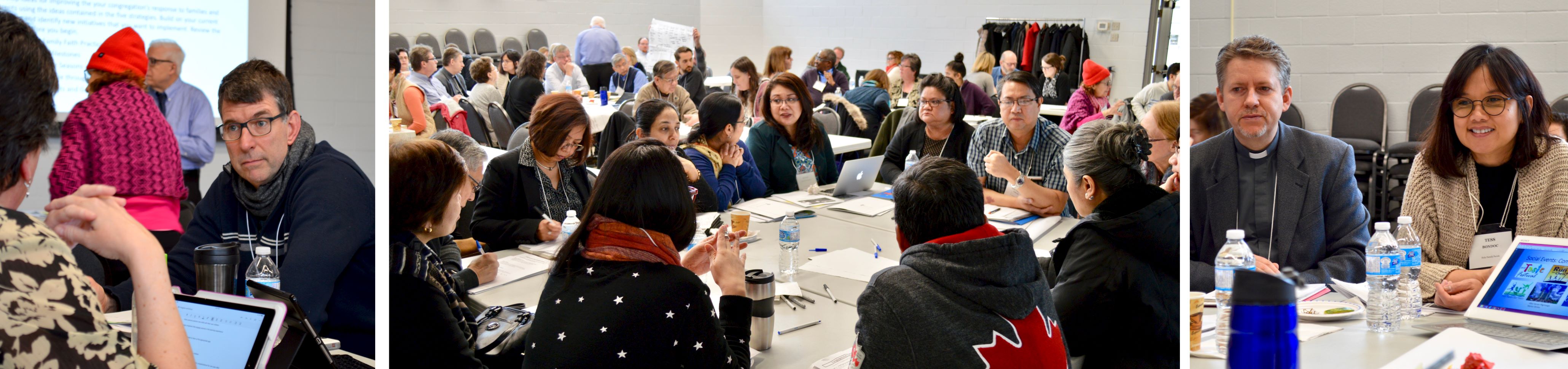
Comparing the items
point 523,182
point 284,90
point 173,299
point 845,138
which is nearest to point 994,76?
point 845,138

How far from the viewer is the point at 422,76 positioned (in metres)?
6.46

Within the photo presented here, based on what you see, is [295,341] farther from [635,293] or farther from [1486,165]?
[1486,165]

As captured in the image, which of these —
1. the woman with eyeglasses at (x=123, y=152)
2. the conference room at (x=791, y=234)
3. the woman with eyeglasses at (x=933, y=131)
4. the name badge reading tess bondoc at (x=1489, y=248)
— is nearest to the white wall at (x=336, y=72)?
the conference room at (x=791, y=234)

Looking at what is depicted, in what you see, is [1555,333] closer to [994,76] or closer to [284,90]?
[284,90]

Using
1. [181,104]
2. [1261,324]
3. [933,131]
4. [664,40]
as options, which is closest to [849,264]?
[933,131]

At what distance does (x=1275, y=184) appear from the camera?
2.02 m

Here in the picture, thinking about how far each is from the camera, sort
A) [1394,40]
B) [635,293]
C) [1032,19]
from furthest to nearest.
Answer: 1. [1032,19]
2. [1394,40]
3. [635,293]

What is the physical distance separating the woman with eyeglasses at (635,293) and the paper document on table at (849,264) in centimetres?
67

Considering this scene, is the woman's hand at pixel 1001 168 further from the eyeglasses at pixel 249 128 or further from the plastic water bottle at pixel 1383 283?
the eyeglasses at pixel 249 128

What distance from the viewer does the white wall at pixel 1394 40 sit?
4316 millimetres

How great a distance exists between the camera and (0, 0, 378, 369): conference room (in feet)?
2.95

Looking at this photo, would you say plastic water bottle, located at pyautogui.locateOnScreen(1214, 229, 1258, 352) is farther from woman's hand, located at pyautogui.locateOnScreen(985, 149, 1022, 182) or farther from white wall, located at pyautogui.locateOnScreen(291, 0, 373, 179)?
white wall, located at pyautogui.locateOnScreen(291, 0, 373, 179)

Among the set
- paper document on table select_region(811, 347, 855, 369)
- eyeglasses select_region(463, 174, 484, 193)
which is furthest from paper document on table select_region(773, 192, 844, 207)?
paper document on table select_region(811, 347, 855, 369)

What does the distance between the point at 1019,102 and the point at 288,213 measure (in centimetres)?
248
